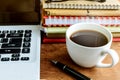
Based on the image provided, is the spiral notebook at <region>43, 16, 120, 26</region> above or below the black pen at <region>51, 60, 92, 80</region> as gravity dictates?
above

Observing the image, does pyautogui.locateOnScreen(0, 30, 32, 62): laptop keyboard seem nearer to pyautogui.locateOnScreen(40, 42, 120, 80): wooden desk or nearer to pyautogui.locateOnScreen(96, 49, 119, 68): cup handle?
pyautogui.locateOnScreen(40, 42, 120, 80): wooden desk

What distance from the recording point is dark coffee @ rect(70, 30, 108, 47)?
0.45 meters

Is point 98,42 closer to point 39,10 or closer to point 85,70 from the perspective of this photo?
point 85,70

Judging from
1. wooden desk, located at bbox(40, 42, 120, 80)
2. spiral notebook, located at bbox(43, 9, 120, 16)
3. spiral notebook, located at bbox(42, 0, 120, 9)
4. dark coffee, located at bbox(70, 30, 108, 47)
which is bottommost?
wooden desk, located at bbox(40, 42, 120, 80)

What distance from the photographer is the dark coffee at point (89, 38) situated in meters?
0.45

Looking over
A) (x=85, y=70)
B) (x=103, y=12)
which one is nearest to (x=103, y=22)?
(x=103, y=12)

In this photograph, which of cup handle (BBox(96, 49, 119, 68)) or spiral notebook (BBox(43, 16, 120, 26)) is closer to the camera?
cup handle (BBox(96, 49, 119, 68))

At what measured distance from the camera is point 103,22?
1.71 feet

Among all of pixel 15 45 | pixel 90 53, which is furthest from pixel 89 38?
pixel 15 45

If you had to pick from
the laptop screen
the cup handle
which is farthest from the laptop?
the cup handle

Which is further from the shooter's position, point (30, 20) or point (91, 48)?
point (30, 20)

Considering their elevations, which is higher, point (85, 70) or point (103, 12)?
point (103, 12)

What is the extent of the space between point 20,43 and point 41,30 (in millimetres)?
73

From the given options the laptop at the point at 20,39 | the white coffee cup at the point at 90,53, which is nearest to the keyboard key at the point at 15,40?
the laptop at the point at 20,39
